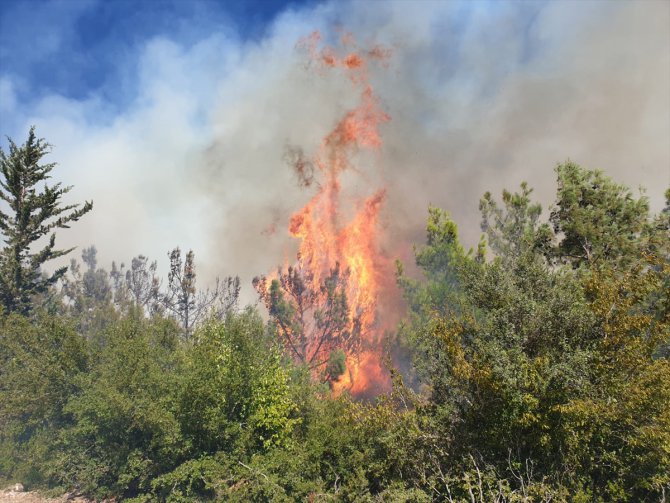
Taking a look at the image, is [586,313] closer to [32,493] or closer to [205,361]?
[205,361]

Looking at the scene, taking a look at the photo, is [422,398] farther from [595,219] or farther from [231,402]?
[595,219]

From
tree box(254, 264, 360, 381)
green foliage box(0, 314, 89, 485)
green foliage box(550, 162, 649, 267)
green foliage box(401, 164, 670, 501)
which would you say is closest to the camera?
green foliage box(401, 164, 670, 501)

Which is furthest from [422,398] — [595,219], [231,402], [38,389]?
[38,389]

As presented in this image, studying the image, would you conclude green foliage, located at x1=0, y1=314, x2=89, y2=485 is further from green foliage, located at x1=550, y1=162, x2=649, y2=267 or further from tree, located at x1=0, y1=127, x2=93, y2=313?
green foliage, located at x1=550, y1=162, x2=649, y2=267

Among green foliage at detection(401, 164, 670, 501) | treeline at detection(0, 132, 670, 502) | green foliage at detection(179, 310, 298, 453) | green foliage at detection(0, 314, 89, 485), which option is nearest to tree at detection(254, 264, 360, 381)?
treeline at detection(0, 132, 670, 502)

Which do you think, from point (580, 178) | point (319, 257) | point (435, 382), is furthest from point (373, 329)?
point (435, 382)

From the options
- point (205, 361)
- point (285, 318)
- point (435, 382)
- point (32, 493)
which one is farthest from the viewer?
point (285, 318)

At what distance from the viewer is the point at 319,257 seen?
93.7 metres

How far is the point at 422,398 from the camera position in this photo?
19875mm

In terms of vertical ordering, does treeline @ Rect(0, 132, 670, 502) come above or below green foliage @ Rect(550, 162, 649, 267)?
below

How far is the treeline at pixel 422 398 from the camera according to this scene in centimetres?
1477

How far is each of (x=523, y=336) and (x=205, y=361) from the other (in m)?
17.9

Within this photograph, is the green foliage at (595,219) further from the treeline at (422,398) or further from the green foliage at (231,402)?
the green foliage at (231,402)

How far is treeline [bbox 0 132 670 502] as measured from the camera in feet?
48.5
